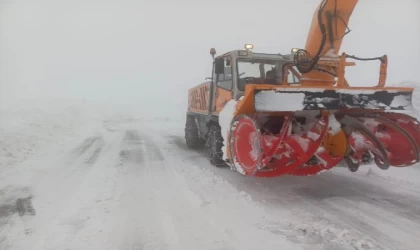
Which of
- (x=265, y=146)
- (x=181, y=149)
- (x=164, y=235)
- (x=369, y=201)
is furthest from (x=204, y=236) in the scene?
(x=181, y=149)

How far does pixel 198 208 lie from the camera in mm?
4152

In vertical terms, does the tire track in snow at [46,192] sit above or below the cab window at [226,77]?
below

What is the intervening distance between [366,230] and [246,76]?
136 inches

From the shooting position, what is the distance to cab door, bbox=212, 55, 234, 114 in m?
6.11

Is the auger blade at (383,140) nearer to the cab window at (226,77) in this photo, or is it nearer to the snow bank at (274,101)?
the snow bank at (274,101)

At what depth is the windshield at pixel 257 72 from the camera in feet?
19.9

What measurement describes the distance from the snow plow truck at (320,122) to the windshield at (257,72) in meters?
0.18

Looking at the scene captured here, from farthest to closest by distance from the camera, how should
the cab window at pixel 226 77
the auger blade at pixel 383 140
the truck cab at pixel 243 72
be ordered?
the cab window at pixel 226 77, the truck cab at pixel 243 72, the auger blade at pixel 383 140

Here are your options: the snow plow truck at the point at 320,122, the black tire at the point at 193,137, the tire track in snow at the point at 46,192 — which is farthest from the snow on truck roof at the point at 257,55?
the tire track in snow at the point at 46,192

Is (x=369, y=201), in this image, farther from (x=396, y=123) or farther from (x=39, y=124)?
(x=39, y=124)

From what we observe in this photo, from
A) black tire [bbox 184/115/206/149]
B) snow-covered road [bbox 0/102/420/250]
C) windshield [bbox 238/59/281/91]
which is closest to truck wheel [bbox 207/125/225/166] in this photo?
snow-covered road [bbox 0/102/420/250]

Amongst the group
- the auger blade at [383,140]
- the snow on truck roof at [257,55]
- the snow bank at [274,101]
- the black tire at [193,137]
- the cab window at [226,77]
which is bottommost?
the black tire at [193,137]

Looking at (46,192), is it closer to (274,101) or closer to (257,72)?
(274,101)

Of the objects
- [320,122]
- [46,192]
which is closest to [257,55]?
[320,122]
